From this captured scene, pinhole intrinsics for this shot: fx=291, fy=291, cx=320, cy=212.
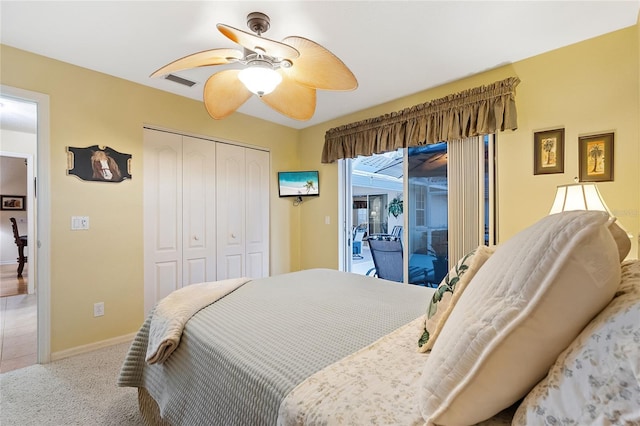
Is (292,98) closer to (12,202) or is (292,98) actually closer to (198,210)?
(198,210)

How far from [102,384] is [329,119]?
352 cm

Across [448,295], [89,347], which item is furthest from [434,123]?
[89,347]

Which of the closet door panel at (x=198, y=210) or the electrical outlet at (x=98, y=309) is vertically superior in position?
the closet door panel at (x=198, y=210)

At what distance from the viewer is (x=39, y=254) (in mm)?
2355

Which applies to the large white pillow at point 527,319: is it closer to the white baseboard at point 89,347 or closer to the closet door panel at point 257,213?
the white baseboard at point 89,347

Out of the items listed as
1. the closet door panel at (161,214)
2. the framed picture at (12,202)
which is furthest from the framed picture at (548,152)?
the framed picture at (12,202)

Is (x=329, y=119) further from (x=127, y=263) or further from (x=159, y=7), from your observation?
(x=127, y=263)

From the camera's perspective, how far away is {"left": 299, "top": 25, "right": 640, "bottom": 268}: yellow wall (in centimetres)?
200

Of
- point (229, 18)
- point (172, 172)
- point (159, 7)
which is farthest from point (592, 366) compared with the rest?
point (172, 172)

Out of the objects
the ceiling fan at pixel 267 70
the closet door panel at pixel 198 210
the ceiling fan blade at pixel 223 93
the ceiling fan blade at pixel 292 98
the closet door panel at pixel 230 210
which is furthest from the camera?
the closet door panel at pixel 230 210

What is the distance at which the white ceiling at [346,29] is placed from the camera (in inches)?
71.4

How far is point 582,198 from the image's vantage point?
1.70 metres

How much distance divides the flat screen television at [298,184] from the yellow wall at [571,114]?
6.14 ft

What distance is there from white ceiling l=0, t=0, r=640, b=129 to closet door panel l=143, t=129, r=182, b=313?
73cm
